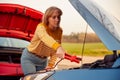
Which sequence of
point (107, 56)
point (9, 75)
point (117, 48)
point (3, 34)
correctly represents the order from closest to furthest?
point (117, 48)
point (107, 56)
point (9, 75)
point (3, 34)

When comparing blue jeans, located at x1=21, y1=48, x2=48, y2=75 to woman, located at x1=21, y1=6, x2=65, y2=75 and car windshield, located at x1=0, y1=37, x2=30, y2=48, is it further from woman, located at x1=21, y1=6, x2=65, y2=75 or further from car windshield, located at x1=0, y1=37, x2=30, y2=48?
car windshield, located at x1=0, y1=37, x2=30, y2=48

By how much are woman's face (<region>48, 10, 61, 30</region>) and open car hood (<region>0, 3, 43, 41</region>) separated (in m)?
2.16

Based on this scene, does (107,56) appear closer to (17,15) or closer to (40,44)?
(40,44)

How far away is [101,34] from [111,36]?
0.08m

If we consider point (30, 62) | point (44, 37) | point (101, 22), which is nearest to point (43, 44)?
point (30, 62)

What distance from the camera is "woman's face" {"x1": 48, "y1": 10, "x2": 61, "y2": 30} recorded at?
379cm

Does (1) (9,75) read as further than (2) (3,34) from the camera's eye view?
No

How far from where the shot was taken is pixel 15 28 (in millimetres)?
6488

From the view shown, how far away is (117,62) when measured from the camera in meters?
2.81

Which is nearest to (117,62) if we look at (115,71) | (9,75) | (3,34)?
(115,71)

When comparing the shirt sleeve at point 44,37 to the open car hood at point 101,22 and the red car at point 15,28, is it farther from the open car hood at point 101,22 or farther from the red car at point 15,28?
the red car at point 15,28

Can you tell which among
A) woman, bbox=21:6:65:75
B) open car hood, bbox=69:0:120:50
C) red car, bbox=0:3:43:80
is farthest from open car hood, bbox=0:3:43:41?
open car hood, bbox=69:0:120:50

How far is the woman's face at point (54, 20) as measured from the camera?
379cm

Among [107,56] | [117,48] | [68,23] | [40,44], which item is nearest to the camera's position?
[117,48]
